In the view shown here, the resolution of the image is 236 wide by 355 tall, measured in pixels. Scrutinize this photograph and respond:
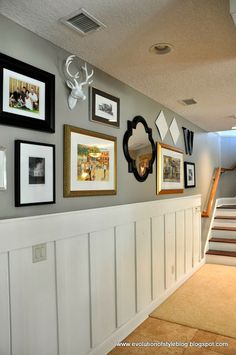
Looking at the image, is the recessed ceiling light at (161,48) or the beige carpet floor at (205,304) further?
the beige carpet floor at (205,304)

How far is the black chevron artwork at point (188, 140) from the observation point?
4203mm

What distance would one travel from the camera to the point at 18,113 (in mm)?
1719

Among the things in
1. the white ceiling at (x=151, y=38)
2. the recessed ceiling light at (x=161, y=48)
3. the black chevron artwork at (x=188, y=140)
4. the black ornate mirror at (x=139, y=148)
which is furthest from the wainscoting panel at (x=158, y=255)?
the recessed ceiling light at (x=161, y=48)

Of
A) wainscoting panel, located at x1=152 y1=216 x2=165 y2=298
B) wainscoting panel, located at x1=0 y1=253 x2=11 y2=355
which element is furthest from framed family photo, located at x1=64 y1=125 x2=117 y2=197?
wainscoting panel, located at x1=152 y1=216 x2=165 y2=298

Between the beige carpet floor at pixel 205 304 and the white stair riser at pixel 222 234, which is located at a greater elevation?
the white stair riser at pixel 222 234

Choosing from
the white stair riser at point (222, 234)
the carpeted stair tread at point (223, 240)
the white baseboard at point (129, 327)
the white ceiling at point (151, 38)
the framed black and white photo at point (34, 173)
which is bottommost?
the white baseboard at point (129, 327)

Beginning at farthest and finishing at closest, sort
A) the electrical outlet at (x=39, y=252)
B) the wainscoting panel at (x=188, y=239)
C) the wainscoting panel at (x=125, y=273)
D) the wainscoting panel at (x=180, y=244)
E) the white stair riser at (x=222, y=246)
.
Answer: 1. the white stair riser at (x=222, y=246)
2. the wainscoting panel at (x=188, y=239)
3. the wainscoting panel at (x=180, y=244)
4. the wainscoting panel at (x=125, y=273)
5. the electrical outlet at (x=39, y=252)

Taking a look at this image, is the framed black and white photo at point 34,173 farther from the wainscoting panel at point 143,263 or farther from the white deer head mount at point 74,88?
the wainscoting panel at point 143,263

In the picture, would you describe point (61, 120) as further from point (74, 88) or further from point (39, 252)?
point (39, 252)

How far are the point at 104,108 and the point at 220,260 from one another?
140 inches

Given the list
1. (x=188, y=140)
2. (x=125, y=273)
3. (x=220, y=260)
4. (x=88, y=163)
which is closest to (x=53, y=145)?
(x=88, y=163)

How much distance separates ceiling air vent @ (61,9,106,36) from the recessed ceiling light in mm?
430

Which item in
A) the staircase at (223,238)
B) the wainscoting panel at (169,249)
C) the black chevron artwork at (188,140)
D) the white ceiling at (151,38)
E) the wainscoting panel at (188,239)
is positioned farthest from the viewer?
the staircase at (223,238)

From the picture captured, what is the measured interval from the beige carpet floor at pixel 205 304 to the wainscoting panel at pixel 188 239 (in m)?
0.20
